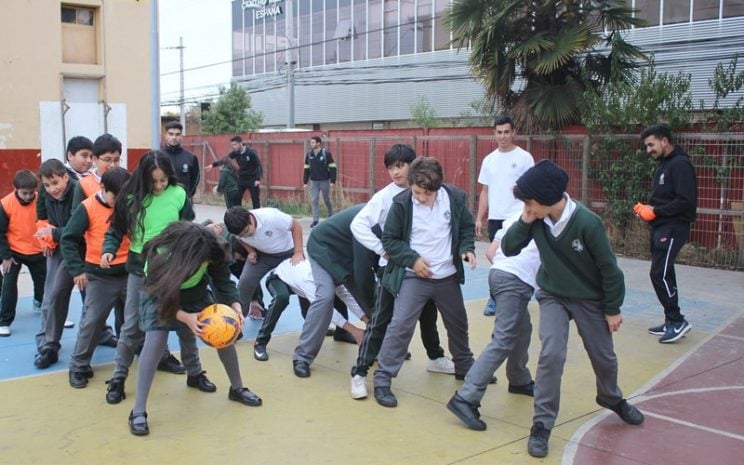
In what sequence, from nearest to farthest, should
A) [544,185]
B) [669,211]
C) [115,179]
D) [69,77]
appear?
[544,185] → [115,179] → [669,211] → [69,77]

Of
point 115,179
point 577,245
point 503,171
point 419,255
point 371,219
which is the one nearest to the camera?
point 577,245

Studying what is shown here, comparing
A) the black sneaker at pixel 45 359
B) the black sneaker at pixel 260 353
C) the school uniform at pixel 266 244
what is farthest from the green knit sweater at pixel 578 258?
the black sneaker at pixel 45 359

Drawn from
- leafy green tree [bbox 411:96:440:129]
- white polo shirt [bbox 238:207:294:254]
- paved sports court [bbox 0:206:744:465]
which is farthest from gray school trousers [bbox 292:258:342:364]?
leafy green tree [bbox 411:96:440:129]

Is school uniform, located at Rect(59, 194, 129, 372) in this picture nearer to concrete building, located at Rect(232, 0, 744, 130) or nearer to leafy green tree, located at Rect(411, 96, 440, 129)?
concrete building, located at Rect(232, 0, 744, 130)

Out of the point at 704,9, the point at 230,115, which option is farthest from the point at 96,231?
the point at 230,115

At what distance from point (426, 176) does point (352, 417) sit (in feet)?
5.47

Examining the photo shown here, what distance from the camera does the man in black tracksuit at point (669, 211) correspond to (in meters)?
6.92

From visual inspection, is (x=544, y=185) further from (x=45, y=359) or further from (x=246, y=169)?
(x=246, y=169)

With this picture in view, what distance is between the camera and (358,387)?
552 centimetres

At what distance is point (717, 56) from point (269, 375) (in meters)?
21.7

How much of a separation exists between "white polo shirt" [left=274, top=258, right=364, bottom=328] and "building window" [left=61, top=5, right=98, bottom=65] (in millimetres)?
8780

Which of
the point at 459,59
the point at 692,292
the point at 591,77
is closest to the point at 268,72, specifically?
the point at 459,59

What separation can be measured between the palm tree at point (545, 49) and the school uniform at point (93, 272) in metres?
8.86

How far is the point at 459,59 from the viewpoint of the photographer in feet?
107
